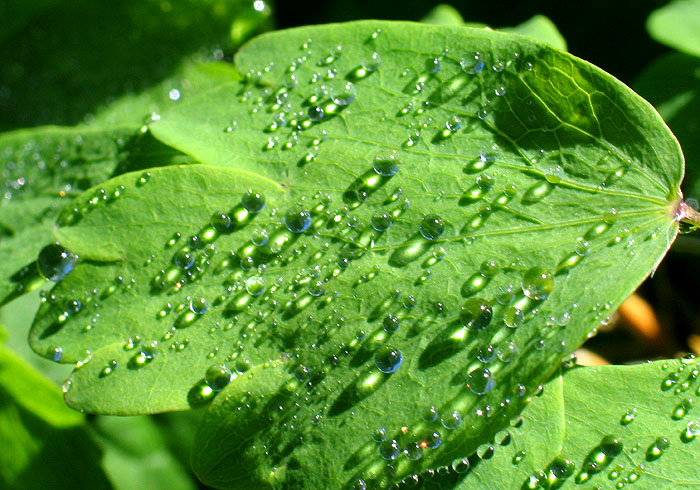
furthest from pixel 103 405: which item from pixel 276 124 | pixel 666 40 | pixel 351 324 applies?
pixel 666 40

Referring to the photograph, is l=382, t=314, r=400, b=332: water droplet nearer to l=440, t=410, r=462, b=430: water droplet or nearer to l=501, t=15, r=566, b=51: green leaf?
l=440, t=410, r=462, b=430: water droplet

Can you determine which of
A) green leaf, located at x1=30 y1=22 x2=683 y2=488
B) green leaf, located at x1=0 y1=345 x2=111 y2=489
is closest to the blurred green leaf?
green leaf, located at x1=30 y1=22 x2=683 y2=488

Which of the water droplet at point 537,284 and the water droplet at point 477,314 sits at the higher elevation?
the water droplet at point 537,284

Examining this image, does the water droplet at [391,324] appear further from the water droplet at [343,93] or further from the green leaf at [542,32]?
the green leaf at [542,32]

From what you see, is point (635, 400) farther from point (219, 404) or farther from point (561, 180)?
point (219, 404)

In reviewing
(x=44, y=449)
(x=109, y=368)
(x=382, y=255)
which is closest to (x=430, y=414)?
(x=382, y=255)

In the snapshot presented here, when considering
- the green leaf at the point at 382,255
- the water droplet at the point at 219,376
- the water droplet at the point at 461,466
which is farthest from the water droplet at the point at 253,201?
the water droplet at the point at 461,466

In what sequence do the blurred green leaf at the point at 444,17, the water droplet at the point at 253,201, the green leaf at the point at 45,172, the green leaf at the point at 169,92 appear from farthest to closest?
1. the green leaf at the point at 169,92
2. the blurred green leaf at the point at 444,17
3. the green leaf at the point at 45,172
4. the water droplet at the point at 253,201
